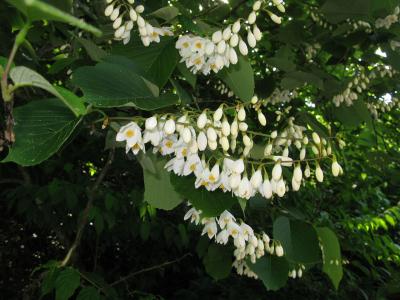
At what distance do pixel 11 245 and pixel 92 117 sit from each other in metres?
3.16

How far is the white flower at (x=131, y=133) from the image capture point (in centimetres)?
121

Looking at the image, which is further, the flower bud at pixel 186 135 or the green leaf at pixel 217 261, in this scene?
the green leaf at pixel 217 261

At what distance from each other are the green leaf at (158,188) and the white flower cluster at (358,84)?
5.29 feet

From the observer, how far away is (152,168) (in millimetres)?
1420

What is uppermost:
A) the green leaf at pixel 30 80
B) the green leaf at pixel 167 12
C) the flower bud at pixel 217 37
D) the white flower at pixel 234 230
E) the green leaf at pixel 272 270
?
the green leaf at pixel 30 80

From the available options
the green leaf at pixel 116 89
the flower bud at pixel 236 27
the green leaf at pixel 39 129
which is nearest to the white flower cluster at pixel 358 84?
the flower bud at pixel 236 27

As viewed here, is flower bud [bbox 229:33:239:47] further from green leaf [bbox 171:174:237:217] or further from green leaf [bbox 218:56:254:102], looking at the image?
green leaf [bbox 171:174:237:217]

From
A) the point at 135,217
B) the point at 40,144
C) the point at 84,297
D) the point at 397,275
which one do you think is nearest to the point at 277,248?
the point at 84,297

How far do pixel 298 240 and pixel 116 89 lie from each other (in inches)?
42.3

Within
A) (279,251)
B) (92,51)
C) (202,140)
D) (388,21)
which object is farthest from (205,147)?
(388,21)

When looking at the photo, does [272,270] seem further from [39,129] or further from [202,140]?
[39,129]

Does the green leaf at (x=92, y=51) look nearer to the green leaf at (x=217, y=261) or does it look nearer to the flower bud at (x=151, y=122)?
the flower bud at (x=151, y=122)

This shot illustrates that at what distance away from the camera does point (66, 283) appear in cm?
191

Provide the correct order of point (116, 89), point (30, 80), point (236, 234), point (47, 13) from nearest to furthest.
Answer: point (47, 13)
point (30, 80)
point (116, 89)
point (236, 234)
